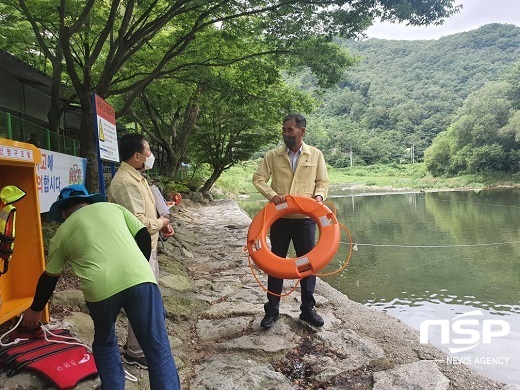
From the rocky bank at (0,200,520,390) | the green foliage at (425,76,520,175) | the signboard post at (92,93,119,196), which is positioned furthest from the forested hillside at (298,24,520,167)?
the rocky bank at (0,200,520,390)

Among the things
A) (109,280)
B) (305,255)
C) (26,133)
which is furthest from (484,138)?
(109,280)

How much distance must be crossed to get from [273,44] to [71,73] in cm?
310

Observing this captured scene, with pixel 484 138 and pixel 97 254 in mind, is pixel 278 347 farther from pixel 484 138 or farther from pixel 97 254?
pixel 484 138

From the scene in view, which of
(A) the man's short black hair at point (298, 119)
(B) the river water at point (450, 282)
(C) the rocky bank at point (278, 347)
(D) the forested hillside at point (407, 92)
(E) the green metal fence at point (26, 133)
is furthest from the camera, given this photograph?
(D) the forested hillside at point (407, 92)

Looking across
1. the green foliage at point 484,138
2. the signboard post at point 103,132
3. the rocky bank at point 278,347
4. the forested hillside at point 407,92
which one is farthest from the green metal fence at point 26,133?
the forested hillside at point 407,92

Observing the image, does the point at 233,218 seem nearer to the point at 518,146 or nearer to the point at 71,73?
the point at 71,73

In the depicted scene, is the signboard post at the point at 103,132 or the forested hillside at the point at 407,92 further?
the forested hillside at the point at 407,92

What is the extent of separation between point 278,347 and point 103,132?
7.55 ft

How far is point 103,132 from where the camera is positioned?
11.7 feet

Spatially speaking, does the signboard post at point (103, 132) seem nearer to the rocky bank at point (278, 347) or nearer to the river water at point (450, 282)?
the rocky bank at point (278, 347)

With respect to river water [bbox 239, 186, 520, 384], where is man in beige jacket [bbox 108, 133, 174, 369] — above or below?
above

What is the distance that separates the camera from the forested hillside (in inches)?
2251

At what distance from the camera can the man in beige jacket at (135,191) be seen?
2199 mm

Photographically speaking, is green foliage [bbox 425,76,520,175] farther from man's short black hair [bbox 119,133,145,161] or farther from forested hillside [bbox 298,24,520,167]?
man's short black hair [bbox 119,133,145,161]
